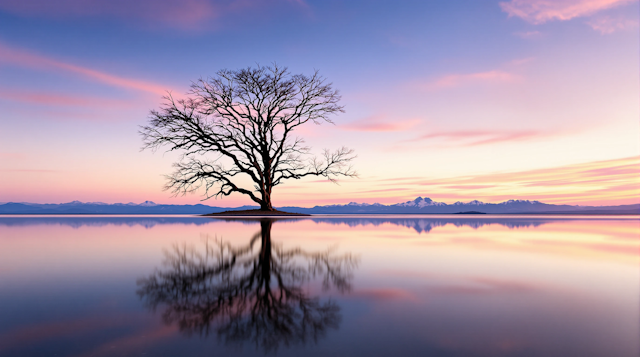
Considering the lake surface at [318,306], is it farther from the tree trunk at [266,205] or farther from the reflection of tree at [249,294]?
the tree trunk at [266,205]

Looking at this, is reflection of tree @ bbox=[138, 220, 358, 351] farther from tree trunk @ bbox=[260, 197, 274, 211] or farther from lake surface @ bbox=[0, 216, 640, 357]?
tree trunk @ bbox=[260, 197, 274, 211]

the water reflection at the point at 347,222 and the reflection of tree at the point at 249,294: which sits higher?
the water reflection at the point at 347,222

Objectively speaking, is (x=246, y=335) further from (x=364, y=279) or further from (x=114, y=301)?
(x=364, y=279)

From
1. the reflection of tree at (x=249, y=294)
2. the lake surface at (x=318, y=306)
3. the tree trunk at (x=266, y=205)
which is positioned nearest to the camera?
the lake surface at (x=318, y=306)

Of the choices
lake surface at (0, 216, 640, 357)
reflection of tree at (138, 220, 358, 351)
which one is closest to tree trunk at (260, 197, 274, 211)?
reflection of tree at (138, 220, 358, 351)

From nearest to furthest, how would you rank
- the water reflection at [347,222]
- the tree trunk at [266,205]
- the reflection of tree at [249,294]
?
the reflection of tree at [249,294] → the water reflection at [347,222] → the tree trunk at [266,205]

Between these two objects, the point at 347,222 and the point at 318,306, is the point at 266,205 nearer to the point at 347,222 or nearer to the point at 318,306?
the point at 347,222

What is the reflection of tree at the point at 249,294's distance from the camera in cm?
368

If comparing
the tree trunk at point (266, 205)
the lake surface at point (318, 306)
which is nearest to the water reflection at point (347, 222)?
the tree trunk at point (266, 205)

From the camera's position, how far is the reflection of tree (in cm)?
368

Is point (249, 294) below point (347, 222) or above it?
below

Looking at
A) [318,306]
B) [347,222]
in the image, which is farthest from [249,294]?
[347,222]

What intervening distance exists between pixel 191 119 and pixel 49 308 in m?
32.3

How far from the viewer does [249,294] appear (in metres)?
5.11
